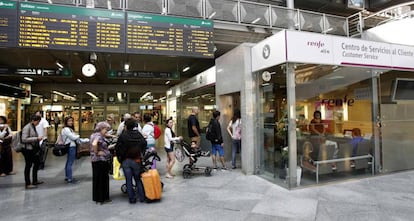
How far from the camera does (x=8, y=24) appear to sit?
5027 mm

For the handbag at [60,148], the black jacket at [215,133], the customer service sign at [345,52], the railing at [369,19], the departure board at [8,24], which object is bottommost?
the handbag at [60,148]

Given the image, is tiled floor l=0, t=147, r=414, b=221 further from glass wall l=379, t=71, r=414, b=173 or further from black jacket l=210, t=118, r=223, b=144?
black jacket l=210, t=118, r=223, b=144

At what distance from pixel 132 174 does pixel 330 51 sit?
4.39 metres

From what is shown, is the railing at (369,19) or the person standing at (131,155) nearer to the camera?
the person standing at (131,155)

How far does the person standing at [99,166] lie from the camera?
3875mm

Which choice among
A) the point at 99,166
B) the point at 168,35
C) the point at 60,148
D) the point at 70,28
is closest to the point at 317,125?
the point at 168,35

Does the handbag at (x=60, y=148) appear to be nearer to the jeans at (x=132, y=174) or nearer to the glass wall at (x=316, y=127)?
the jeans at (x=132, y=174)

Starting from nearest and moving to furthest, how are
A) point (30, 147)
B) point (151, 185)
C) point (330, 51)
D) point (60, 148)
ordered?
1. point (151, 185)
2. point (30, 147)
3. point (330, 51)
4. point (60, 148)

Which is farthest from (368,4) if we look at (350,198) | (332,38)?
(350,198)

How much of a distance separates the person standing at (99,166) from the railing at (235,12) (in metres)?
4.16

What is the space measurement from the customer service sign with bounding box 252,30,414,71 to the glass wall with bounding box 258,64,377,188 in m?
0.28

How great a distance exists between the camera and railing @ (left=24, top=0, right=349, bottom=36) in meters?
6.62

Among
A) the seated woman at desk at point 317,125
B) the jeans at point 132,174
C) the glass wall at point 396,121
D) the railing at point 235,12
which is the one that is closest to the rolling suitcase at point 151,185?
the jeans at point 132,174

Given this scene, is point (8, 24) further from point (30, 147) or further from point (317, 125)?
point (317, 125)
